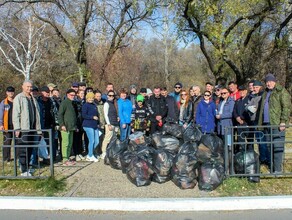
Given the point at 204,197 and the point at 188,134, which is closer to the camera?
the point at 204,197

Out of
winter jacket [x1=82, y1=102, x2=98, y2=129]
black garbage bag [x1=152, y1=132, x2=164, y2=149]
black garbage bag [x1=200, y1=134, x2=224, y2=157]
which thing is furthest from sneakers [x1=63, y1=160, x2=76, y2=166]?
black garbage bag [x1=200, y1=134, x2=224, y2=157]

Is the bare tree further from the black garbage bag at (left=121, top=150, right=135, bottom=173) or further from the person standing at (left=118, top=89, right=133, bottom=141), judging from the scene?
Answer: the black garbage bag at (left=121, top=150, right=135, bottom=173)

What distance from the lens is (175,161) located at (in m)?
5.90

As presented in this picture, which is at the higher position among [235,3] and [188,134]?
[235,3]

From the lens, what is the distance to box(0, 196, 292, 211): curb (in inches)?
201

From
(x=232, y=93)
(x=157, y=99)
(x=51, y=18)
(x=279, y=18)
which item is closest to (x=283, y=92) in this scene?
A: (x=232, y=93)

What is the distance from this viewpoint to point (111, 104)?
8180mm

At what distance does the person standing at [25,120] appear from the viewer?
20.5ft

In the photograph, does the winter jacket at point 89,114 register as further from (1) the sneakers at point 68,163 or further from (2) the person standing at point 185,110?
(2) the person standing at point 185,110

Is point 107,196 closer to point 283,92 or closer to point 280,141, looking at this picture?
point 280,141

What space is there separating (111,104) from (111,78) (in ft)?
62.6

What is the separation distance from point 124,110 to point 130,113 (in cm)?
18

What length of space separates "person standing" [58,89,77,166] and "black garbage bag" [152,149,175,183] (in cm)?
232

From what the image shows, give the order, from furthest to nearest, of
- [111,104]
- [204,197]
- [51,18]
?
[51,18] < [111,104] < [204,197]
